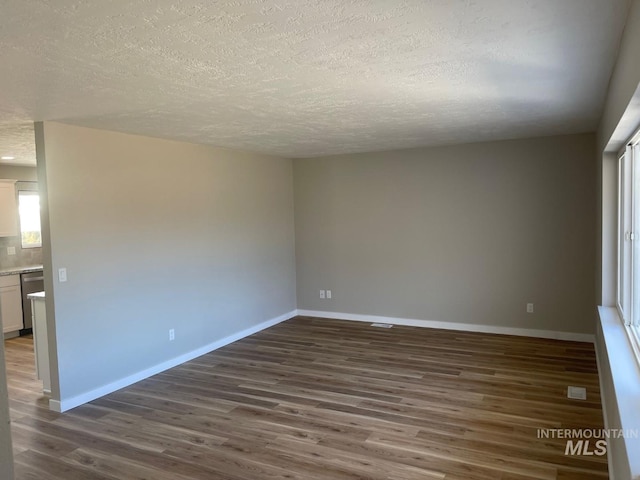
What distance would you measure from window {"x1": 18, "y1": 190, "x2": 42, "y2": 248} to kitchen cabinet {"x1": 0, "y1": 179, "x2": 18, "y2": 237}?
213mm

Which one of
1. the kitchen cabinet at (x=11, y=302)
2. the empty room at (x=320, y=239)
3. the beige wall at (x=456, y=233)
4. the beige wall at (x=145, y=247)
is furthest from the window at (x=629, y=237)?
the kitchen cabinet at (x=11, y=302)

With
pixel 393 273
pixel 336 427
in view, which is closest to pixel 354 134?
pixel 393 273

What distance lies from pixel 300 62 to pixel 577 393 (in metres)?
3.45

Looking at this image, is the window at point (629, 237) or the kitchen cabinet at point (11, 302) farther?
the kitchen cabinet at point (11, 302)

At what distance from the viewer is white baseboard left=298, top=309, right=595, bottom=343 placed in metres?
5.46

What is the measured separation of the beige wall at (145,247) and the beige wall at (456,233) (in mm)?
947

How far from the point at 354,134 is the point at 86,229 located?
267 centimetres

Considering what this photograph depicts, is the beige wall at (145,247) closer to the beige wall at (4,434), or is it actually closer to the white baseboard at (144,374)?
the white baseboard at (144,374)

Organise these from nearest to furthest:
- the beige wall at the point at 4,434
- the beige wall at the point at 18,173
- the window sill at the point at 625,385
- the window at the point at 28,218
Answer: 1. the beige wall at the point at 4,434
2. the window sill at the point at 625,385
3. the beige wall at the point at 18,173
4. the window at the point at 28,218

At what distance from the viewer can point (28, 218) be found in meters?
7.05

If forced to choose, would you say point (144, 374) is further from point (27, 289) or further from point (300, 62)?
point (300, 62)

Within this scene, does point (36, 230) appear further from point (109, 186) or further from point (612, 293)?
point (612, 293)

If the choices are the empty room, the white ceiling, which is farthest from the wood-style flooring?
the white ceiling

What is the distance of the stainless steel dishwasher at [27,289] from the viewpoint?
6422mm
